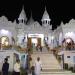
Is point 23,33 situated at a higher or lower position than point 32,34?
higher

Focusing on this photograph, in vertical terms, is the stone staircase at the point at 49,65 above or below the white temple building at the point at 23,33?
below

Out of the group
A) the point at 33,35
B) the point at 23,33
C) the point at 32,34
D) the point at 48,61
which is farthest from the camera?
the point at 33,35

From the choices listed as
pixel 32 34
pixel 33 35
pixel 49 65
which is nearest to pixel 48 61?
pixel 49 65

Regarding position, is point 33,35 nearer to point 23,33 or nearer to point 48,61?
point 23,33

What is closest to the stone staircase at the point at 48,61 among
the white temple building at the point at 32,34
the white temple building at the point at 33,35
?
the white temple building at the point at 33,35

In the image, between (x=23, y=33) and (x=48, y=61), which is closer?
(x=48, y=61)

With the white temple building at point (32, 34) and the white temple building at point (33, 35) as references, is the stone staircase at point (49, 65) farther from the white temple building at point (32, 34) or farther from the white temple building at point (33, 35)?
the white temple building at point (32, 34)

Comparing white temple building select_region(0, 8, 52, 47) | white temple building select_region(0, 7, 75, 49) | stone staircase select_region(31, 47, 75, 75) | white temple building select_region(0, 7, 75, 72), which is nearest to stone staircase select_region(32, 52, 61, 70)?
stone staircase select_region(31, 47, 75, 75)

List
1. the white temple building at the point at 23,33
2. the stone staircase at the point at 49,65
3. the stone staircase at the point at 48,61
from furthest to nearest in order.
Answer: the white temple building at the point at 23,33, the stone staircase at the point at 48,61, the stone staircase at the point at 49,65

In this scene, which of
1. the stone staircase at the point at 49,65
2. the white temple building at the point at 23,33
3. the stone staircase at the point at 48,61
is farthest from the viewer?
the white temple building at the point at 23,33

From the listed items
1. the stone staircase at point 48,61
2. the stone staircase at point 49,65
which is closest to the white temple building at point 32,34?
the stone staircase at point 49,65

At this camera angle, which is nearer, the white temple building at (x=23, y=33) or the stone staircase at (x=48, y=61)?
the stone staircase at (x=48, y=61)

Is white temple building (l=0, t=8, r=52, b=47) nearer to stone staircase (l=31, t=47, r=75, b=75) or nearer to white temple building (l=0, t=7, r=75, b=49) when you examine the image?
white temple building (l=0, t=7, r=75, b=49)

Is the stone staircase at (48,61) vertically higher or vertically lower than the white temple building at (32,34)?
lower
